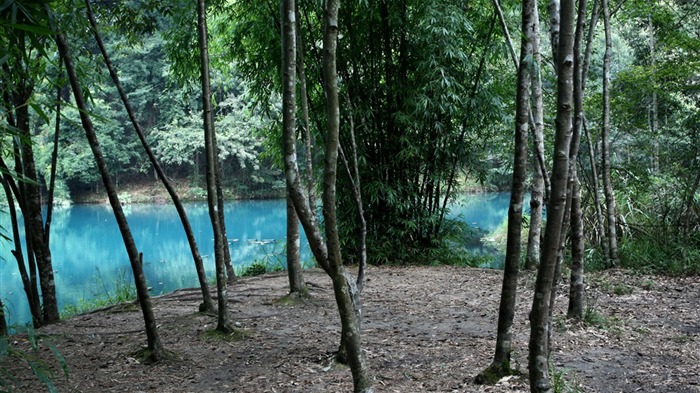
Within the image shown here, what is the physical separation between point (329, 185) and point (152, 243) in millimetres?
15598

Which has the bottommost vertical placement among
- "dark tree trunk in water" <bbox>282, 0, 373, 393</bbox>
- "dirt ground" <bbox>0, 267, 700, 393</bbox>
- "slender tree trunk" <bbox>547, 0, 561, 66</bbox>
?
"dirt ground" <bbox>0, 267, 700, 393</bbox>

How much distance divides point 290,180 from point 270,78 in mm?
4626

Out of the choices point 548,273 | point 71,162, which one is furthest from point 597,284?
point 71,162

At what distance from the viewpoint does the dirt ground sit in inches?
119

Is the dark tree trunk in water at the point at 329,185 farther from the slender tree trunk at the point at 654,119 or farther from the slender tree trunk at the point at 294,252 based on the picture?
the slender tree trunk at the point at 654,119

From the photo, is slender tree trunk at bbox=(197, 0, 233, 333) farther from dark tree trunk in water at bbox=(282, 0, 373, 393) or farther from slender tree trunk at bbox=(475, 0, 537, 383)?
slender tree trunk at bbox=(475, 0, 537, 383)

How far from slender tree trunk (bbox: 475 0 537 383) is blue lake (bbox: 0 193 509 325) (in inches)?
193

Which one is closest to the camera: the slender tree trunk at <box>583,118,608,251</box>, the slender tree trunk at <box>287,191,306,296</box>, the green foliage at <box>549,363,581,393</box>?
the green foliage at <box>549,363,581,393</box>

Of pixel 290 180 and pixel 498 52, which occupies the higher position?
pixel 498 52

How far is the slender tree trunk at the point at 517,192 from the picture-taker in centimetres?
258

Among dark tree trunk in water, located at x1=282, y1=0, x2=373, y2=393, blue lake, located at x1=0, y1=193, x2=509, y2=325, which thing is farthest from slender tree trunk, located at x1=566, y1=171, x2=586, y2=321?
blue lake, located at x1=0, y1=193, x2=509, y2=325

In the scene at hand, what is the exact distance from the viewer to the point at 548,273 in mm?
2168

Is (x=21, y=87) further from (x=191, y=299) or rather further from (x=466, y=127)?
(x=466, y=127)

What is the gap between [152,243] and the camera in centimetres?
1672
